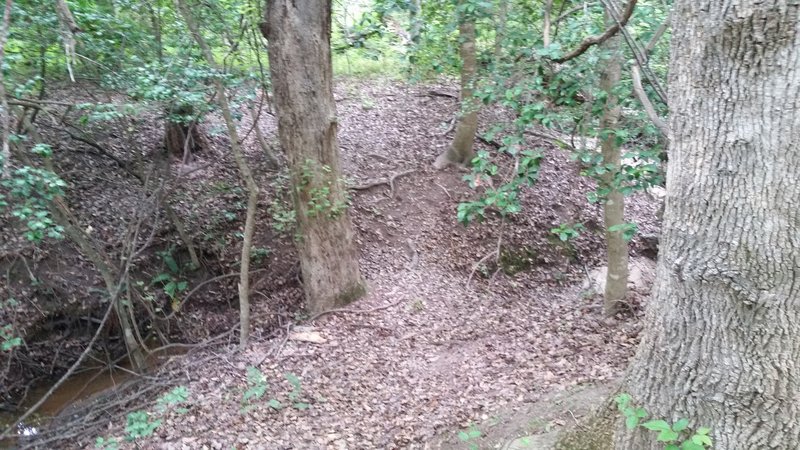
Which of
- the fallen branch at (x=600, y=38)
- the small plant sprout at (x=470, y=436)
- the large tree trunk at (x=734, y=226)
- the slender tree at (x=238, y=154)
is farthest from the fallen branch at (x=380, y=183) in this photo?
the large tree trunk at (x=734, y=226)

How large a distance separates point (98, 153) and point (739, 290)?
352 inches

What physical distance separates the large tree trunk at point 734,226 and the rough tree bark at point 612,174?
191cm

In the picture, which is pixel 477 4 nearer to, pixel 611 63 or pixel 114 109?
pixel 611 63

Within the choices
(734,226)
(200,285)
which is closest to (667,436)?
(734,226)

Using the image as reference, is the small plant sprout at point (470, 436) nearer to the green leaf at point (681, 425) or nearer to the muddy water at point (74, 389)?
the green leaf at point (681, 425)

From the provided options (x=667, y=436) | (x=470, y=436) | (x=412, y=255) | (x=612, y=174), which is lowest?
(x=470, y=436)

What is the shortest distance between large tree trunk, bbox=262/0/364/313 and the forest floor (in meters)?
0.44

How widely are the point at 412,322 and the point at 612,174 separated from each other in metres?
2.98

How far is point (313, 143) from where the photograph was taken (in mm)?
6367

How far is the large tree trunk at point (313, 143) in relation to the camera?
6.00m

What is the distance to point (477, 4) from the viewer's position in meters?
5.35

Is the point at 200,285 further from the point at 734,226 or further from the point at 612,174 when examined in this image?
the point at 734,226

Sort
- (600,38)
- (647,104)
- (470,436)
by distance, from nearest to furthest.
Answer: (647,104), (470,436), (600,38)

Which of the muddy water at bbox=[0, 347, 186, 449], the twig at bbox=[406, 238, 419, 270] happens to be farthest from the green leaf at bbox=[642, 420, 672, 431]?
the muddy water at bbox=[0, 347, 186, 449]
